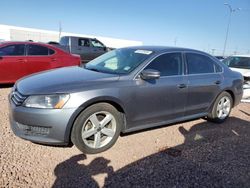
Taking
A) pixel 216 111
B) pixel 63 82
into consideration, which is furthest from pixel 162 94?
pixel 216 111

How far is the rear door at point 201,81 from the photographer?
438 centimetres

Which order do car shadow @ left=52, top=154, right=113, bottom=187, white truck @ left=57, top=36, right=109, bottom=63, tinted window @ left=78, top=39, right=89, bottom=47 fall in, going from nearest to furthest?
car shadow @ left=52, top=154, right=113, bottom=187 < white truck @ left=57, top=36, right=109, bottom=63 < tinted window @ left=78, top=39, right=89, bottom=47

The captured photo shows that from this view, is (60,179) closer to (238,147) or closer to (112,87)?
(112,87)

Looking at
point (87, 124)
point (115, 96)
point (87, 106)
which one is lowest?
point (87, 124)

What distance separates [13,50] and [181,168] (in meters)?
5.91

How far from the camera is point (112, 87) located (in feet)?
11.1

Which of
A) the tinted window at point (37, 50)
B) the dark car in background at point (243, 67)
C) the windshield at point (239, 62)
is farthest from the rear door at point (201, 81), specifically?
the tinted window at point (37, 50)

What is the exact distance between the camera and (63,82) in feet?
10.9

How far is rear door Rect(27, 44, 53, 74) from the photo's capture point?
7023 millimetres

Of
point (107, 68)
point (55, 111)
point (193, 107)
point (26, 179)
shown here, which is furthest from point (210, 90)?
point (26, 179)

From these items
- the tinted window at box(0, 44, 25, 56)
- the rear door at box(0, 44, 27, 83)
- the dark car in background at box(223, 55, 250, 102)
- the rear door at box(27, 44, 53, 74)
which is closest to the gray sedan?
the dark car in background at box(223, 55, 250, 102)

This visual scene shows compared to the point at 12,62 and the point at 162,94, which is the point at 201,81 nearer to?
the point at 162,94

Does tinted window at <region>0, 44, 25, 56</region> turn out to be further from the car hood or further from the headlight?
the headlight

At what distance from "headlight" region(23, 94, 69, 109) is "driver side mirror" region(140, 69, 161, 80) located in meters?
1.24
